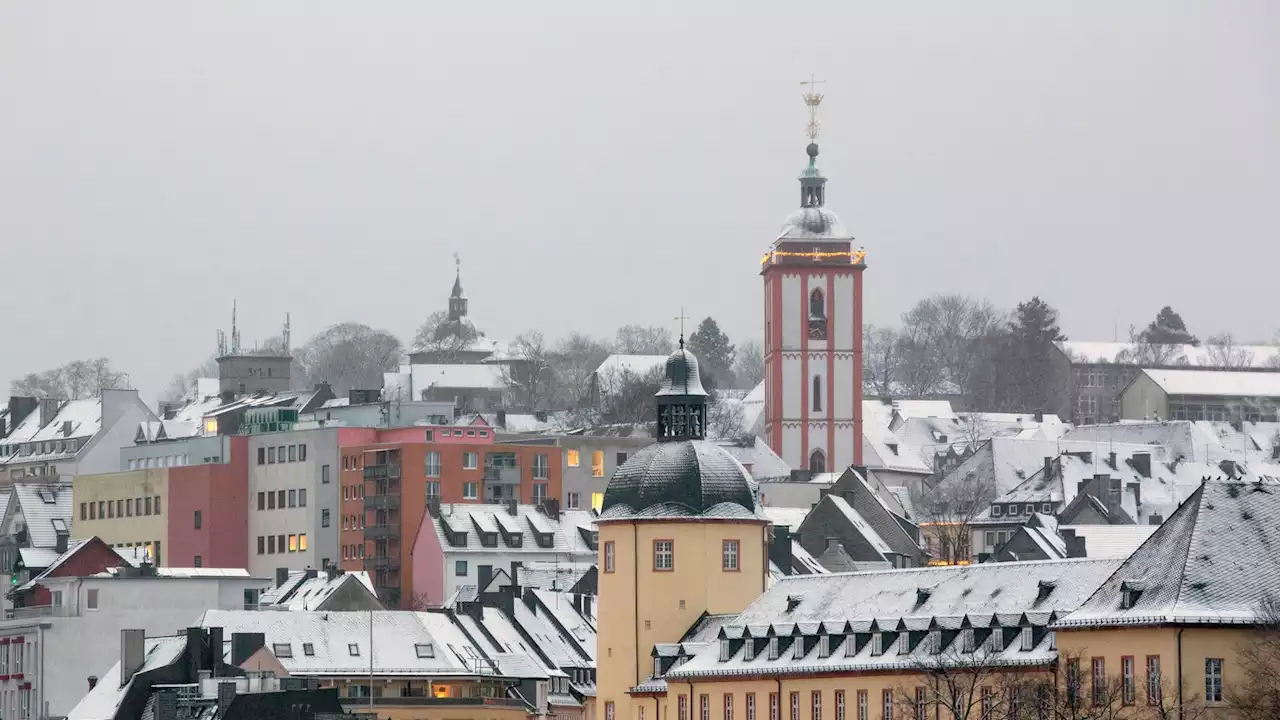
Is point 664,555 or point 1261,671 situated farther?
point 664,555

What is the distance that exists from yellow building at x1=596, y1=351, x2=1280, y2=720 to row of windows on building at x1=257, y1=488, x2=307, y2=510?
200 feet

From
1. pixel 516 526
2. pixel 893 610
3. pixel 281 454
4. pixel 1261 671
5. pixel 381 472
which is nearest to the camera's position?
pixel 1261 671

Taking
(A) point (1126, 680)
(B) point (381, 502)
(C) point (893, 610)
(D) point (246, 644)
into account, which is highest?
(B) point (381, 502)

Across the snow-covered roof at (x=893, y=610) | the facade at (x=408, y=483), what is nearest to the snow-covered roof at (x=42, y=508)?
the facade at (x=408, y=483)

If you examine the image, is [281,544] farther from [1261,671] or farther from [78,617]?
[1261,671]

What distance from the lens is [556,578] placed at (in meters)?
155

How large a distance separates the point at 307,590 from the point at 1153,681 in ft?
205

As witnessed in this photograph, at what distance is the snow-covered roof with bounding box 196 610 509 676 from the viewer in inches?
5246

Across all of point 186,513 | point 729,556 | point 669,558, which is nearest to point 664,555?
point 669,558

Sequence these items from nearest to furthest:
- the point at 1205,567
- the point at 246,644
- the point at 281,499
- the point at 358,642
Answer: the point at 1205,567, the point at 246,644, the point at 358,642, the point at 281,499

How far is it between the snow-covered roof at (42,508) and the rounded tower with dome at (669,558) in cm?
7055

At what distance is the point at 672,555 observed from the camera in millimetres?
121312

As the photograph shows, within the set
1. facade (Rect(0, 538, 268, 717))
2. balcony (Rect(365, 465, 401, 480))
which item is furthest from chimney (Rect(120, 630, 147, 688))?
balcony (Rect(365, 465, 401, 480))

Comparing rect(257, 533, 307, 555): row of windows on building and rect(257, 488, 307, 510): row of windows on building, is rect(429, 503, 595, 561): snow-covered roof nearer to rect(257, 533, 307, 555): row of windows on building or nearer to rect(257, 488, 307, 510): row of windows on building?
rect(257, 533, 307, 555): row of windows on building
